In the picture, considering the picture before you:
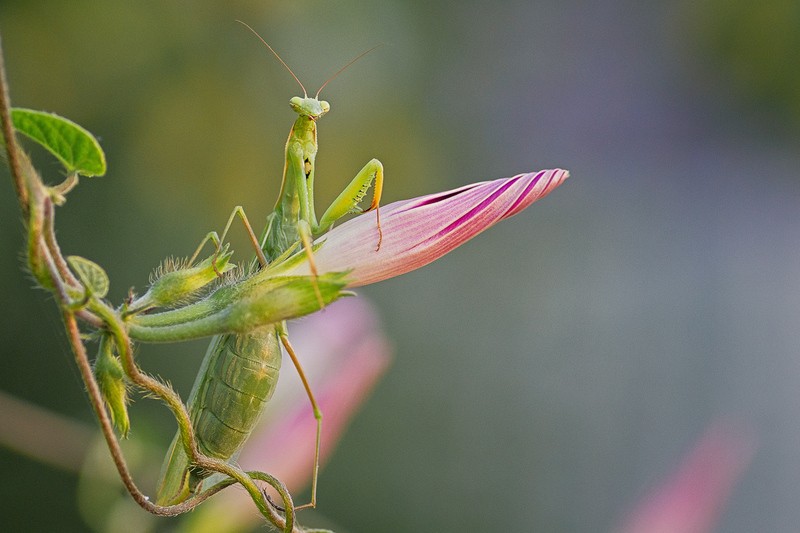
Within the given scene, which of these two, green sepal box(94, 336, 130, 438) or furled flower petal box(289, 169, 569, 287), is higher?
furled flower petal box(289, 169, 569, 287)

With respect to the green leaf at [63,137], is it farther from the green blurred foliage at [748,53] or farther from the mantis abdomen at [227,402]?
the green blurred foliage at [748,53]

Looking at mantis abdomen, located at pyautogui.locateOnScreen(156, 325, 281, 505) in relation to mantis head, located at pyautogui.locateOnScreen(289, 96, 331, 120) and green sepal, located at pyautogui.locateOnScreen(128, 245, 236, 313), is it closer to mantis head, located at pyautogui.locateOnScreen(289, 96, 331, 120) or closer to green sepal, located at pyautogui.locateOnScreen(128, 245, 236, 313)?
green sepal, located at pyautogui.locateOnScreen(128, 245, 236, 313)

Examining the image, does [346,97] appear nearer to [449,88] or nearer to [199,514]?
[449,88]

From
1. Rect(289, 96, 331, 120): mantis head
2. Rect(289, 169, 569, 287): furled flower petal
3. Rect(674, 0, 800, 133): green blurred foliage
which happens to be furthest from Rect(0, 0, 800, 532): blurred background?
Rect(289, 169, 569, 287): furled flower petal

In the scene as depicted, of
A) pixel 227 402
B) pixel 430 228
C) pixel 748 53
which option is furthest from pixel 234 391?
pixel 748 53

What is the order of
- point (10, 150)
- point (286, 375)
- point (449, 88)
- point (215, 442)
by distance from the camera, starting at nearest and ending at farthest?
1. point (10, 150)
2. point (215, 442)
3. point (286, 375)
4. point (449, 88)

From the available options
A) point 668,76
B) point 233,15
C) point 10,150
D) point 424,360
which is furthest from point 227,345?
point 668,76

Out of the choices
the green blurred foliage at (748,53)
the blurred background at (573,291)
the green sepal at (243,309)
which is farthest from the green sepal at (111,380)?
the green blurred foliage at (748,53)
